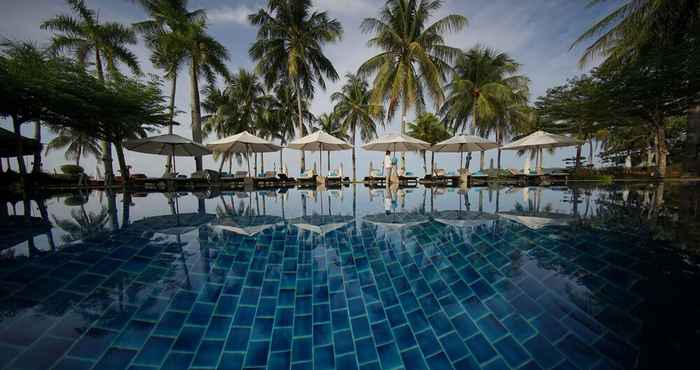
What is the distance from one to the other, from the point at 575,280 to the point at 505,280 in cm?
75

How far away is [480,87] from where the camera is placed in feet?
63.3

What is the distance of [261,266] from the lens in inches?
137

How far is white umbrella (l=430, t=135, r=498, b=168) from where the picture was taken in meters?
14.5

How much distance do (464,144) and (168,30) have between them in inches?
759

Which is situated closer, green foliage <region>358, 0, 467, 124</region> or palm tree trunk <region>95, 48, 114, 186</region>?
palm tree trunk <region>95, 48, 114, 186</region>

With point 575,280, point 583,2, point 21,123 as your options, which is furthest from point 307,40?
point 575,280

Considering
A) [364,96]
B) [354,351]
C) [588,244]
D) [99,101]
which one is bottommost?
[354,351]

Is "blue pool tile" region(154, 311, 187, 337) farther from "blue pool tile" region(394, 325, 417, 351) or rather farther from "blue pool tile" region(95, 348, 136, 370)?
"blue pool tile" region(394, 325, 417, 351)

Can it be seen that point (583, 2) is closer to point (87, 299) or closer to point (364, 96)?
point (364, 96)

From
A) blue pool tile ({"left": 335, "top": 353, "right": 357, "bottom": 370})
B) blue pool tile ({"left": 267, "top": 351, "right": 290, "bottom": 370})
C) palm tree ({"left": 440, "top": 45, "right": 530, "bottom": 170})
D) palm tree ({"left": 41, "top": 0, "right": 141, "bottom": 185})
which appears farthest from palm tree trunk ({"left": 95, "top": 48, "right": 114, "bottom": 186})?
palm tree ({"left": 440, "top": 45, "right": 530, "bottom": 170})

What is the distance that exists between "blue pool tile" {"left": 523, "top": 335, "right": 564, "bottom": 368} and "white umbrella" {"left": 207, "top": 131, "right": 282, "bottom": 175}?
1308 centimetres

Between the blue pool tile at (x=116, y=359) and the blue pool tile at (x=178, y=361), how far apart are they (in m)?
0.28

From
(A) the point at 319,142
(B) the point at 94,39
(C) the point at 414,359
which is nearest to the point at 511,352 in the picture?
(C) the point at 414,359

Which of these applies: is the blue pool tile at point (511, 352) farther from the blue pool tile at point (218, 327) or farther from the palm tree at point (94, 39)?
the palm tree at point (94, 39)
